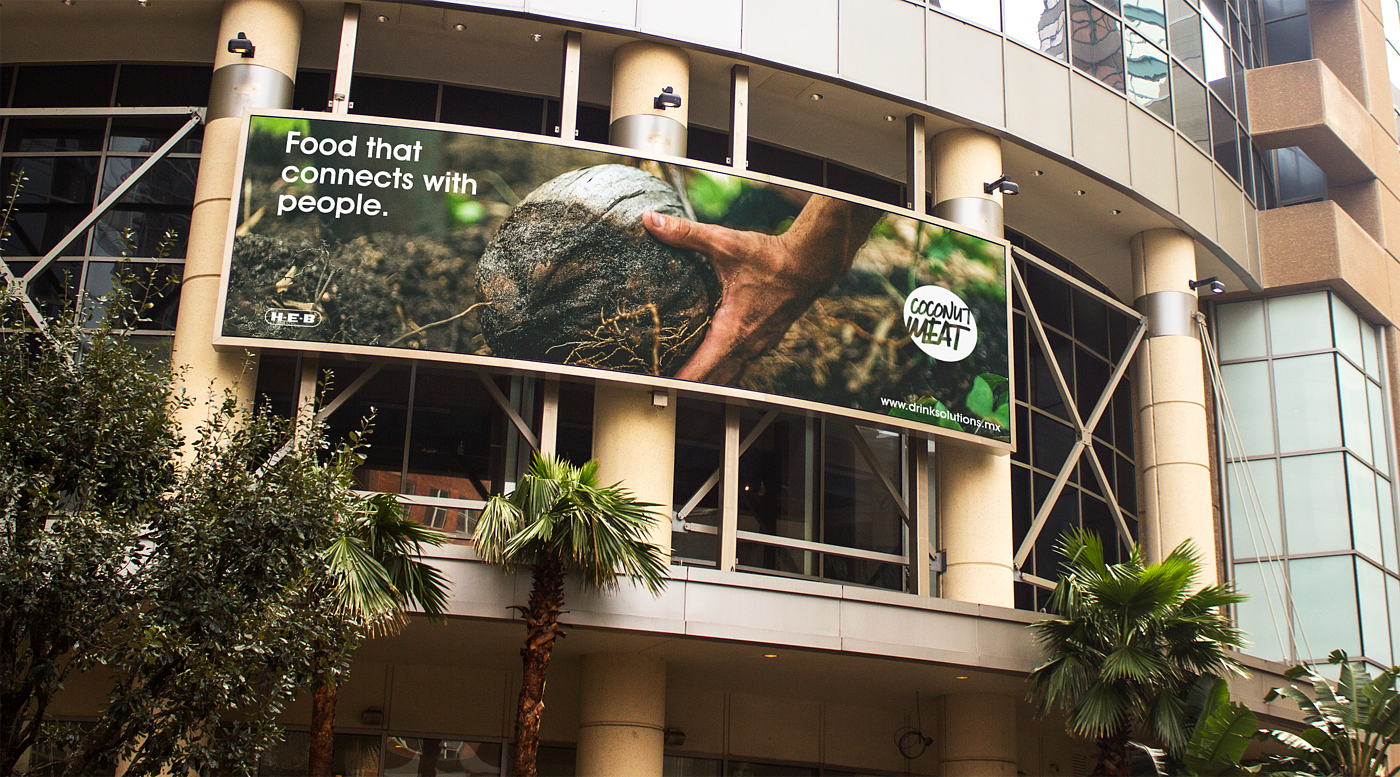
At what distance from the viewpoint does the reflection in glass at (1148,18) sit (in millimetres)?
25000

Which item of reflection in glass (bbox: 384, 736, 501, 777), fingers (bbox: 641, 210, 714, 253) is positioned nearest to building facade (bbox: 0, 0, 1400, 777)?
reflection in glass (bbox: 384, 736, 501, 777)

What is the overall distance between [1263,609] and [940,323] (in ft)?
36.0

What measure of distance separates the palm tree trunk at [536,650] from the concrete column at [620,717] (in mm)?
2702

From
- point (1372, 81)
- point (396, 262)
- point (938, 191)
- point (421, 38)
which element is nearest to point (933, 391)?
point (938, 191)

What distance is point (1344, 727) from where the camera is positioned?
18453 millimetres

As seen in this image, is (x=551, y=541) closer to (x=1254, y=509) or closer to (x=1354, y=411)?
(x=1254, y=509)

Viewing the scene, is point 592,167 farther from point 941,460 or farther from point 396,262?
point 941,460

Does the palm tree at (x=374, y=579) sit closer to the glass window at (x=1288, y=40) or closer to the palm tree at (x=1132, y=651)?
the palm tree at (x=1132, y=651)

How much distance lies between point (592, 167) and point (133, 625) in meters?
10.1

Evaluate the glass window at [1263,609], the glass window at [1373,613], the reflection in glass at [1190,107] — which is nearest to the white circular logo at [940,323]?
the reflection in glass at [1190,107]

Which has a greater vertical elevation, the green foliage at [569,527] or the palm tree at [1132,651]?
the green foliage at [569,527]

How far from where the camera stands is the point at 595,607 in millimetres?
15906

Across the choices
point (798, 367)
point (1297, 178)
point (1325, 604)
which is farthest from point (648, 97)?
point (1297, 178)

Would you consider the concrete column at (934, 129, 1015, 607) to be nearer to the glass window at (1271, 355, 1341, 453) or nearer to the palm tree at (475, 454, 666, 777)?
the palm tree at (475, 454, 666, 777)
